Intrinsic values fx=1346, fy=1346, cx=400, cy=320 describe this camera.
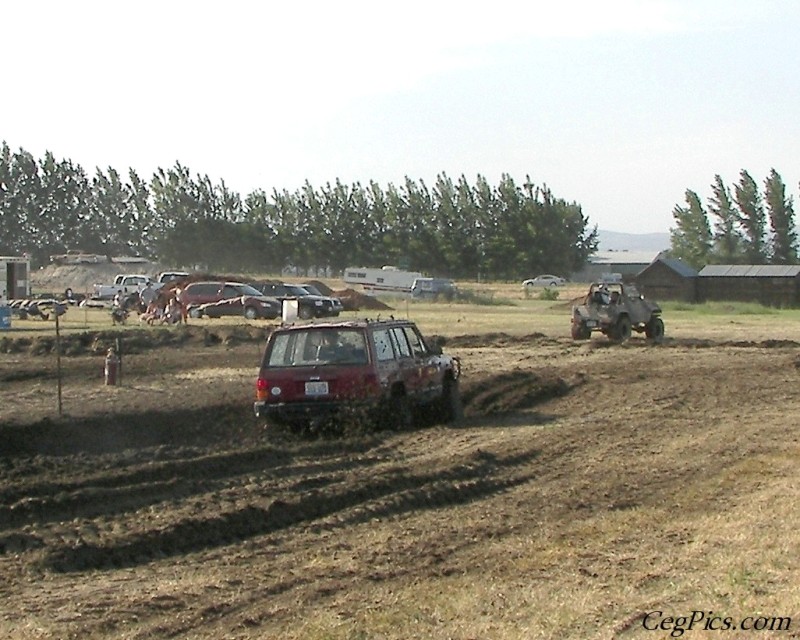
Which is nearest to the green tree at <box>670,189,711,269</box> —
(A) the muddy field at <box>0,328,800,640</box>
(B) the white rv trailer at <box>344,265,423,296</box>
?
(B) the white rv trailer at <box>344,265,423,296</box>

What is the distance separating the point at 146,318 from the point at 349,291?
63.8 feet

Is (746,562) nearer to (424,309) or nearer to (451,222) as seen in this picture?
(424,309)

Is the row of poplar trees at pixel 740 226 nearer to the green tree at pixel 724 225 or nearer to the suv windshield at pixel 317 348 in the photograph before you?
the green tree at pixel 724 225

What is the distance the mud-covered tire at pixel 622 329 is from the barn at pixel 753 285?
33.4m

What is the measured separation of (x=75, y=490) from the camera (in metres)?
12.0

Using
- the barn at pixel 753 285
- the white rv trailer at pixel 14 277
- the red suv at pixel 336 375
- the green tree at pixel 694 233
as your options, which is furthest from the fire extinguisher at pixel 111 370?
the green tree at pixel 694 233

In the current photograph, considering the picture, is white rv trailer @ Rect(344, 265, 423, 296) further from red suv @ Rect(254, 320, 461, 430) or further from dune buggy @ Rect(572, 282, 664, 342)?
red suv @ Rect(254, 320, 461, 430)

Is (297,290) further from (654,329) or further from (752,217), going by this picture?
(752,217)

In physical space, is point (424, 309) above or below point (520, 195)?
below

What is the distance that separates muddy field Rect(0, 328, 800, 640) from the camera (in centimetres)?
762

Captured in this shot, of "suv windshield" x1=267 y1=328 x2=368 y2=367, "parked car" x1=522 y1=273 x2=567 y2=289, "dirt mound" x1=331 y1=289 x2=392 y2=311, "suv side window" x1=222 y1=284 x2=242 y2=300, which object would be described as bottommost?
"dirt mound" x1=331 y1=289 x2=392 y2=311

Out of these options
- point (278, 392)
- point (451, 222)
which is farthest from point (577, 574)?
point (451, 222)

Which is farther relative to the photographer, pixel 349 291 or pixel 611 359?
pixel 349 291

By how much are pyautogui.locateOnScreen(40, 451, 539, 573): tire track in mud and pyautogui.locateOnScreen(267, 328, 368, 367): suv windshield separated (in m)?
3.39
